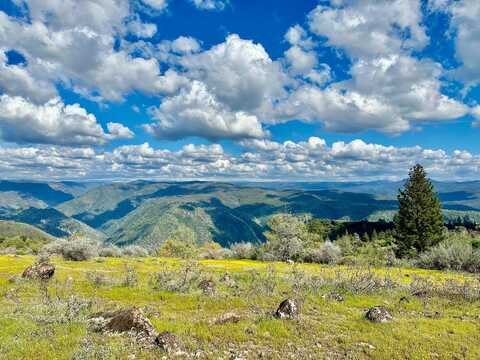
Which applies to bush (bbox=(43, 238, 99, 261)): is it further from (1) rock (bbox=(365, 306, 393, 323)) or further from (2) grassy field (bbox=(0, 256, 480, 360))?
(1) rock (bbox=(365, 306, 393, 323))

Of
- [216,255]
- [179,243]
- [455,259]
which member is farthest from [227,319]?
[216,255]

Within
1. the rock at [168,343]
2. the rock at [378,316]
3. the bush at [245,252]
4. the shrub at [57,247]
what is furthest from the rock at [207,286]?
the bush at [245,252]

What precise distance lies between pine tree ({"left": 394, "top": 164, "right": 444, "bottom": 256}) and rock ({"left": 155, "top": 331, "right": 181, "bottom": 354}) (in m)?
68.8

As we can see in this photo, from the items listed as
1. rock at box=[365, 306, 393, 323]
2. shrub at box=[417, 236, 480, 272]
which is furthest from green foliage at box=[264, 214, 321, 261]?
rock at box=[365, 306, 393, 323]

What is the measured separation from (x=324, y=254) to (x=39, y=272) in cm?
4988

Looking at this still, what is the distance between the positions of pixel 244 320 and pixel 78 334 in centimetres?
656

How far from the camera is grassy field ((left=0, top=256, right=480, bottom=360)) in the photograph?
11.3 m

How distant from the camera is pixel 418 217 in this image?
235 feet

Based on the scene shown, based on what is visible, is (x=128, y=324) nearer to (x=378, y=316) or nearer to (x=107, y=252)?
(x=378, y=316)

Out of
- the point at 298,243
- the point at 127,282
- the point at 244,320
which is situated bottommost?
the point at 298,243

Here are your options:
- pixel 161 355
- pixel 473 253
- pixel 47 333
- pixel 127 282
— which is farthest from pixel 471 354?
pixel 473 253

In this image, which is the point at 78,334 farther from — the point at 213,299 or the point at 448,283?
the point at 448,283

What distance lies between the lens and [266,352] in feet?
37.6

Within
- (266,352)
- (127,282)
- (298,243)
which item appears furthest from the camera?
(298,243)
